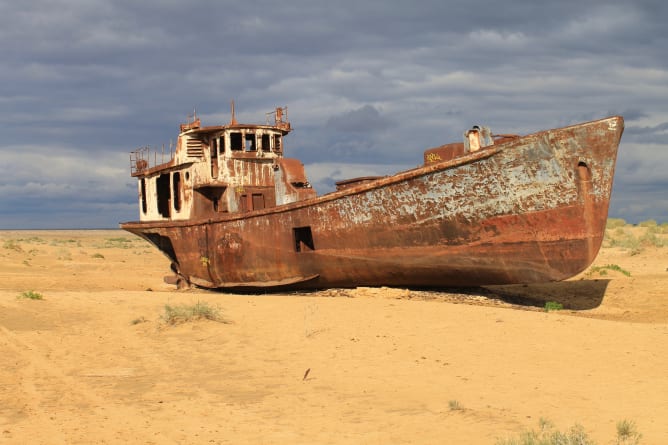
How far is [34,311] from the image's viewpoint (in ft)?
36.1

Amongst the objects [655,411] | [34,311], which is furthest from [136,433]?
[34,311]

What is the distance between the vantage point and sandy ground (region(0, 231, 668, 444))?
544cm

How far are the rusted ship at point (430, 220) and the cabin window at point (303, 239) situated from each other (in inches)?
0.8

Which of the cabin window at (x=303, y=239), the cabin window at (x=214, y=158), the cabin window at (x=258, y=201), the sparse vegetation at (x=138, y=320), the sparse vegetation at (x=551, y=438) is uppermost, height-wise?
the cabin window at (x=214, y=158)

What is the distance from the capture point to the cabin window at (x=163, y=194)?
64.3ft

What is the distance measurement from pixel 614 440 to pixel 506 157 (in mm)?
6563

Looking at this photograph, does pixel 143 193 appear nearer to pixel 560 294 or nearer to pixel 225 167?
pixel 225 167

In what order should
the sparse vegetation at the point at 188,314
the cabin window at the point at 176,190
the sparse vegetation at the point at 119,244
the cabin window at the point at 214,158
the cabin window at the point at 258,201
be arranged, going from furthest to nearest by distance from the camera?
the sparse vegetation at the point at 119,244 → the cabin window at the point at 176,190 → the cabin window at the point at 214,158 → the cabin window at the point at 258,201 → the sparse vegetation at the point at 188,314

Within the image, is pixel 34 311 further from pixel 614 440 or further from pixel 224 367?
pixel 614 440

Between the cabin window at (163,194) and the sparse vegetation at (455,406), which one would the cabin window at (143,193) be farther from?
the sparse vegetation at (455,406)

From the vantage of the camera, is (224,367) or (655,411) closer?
(655,411)

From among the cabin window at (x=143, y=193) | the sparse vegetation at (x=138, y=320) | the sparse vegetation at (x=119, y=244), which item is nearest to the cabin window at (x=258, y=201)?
the cabin window at (x=143, y=193)

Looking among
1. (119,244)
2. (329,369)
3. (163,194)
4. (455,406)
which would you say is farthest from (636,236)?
(119,244)

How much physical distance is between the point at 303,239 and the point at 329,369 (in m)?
6.31
